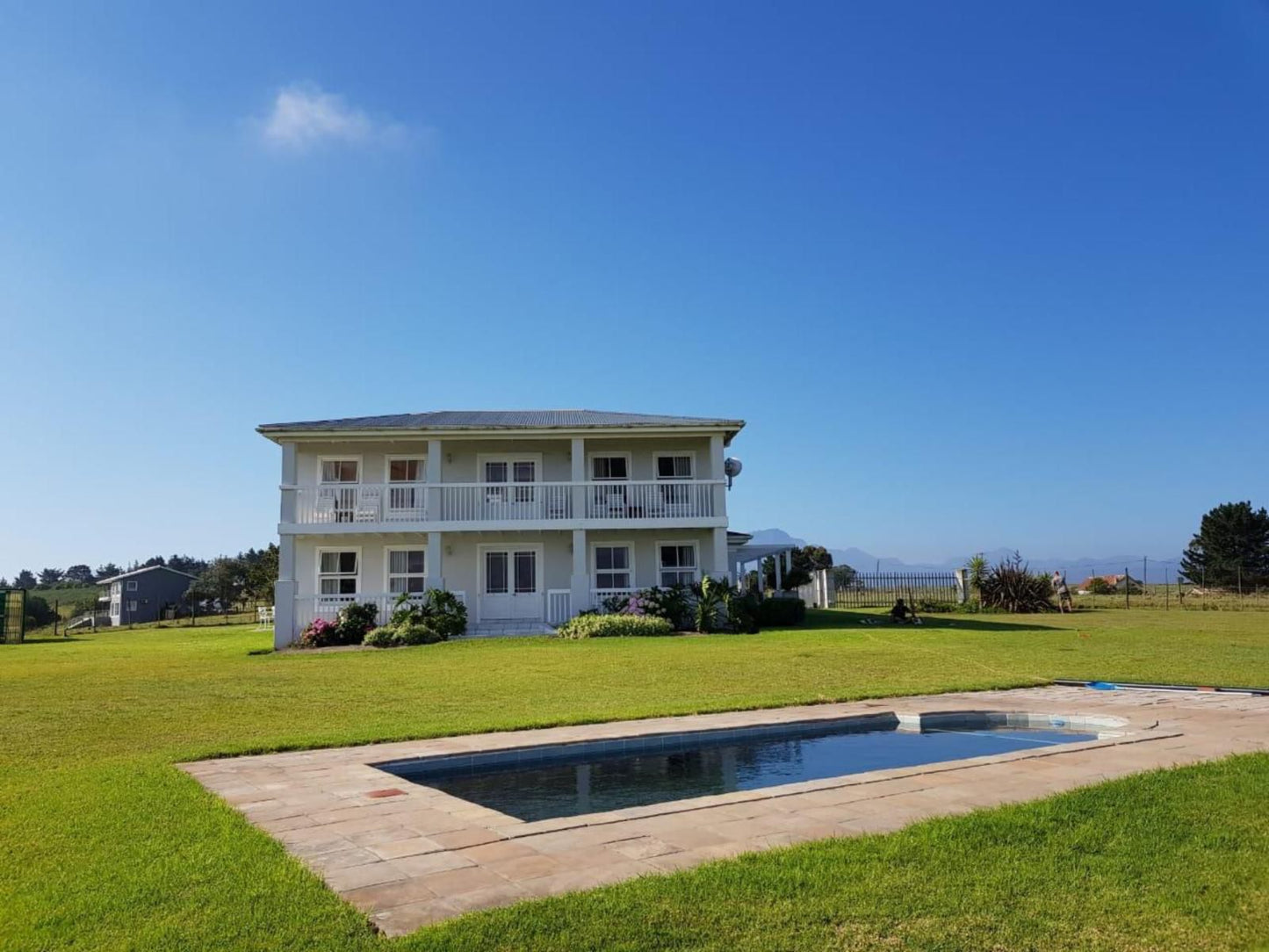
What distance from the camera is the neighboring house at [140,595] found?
2103 inches

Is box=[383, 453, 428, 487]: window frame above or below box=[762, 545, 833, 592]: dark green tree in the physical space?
above

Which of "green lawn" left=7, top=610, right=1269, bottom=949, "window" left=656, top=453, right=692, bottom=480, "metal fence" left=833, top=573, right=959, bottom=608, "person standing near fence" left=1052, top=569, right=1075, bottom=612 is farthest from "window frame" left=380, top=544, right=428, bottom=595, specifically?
"person standing near fence" left=1052, top=569, right=1075, bottom=612

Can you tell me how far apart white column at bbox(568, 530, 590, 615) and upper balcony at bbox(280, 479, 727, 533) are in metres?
0.49

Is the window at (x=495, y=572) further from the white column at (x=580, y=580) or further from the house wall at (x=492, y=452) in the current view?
the white column at (x=580, y=580)

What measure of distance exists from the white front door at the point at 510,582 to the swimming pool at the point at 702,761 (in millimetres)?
17191

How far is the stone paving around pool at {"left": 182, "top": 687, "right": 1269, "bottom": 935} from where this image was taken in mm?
4363

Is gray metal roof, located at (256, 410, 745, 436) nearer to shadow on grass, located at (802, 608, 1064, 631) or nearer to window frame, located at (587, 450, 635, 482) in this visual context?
window frame, located at (587, 450, 635, 482)

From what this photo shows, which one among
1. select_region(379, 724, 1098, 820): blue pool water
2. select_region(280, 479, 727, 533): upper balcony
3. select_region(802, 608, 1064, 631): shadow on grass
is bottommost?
select_region(379, 724, 1098, 820): blue pool water

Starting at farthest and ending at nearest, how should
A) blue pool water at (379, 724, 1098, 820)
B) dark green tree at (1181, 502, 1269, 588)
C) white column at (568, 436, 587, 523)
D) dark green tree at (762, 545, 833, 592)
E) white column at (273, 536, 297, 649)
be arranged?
dark green tree at (1181, 502, 1269, 588)
dark green tree at (762, 545, 833, 592)
white column at (568, 436, 587, 523)
white column at (273, 536, 297, 649)
blue pool water at (379, 724, 1098, 820)

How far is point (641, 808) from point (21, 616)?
33.2 m

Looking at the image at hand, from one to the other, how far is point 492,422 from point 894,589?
24418 millimetres

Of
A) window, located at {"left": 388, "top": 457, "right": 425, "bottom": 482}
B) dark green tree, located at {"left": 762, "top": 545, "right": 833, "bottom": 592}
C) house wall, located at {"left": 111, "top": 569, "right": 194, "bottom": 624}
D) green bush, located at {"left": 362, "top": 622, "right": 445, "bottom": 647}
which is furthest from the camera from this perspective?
house wall, located at {"left": 111, "top": 569, "right": 194, "bottom": 624}

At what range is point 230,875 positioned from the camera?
4457 mm

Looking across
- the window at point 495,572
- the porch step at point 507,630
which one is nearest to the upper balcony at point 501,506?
the window at point 495,572
